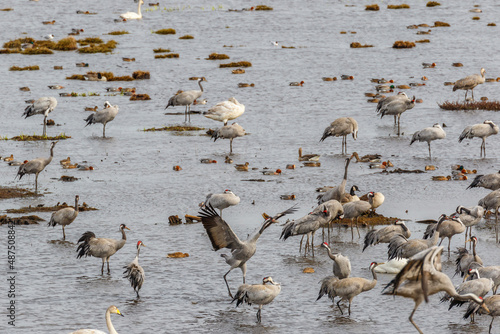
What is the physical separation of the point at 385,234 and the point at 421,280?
20.7 feet

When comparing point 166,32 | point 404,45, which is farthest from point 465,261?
point 166,32

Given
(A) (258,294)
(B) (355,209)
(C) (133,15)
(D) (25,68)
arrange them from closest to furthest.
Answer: (A) (258,294) < (B) (355,209) < (D) (25,68) < (C) (133,15)

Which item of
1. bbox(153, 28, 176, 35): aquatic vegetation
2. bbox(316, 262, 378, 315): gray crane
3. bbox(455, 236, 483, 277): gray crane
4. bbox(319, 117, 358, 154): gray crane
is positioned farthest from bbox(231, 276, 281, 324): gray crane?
bbox(153, 28, 176, 35): aquatic vegetation

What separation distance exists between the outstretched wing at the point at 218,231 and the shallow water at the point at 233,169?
1.05 meters

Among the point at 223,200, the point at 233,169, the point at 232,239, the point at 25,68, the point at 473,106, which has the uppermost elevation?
the point at 232,239

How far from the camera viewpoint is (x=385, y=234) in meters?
19.9

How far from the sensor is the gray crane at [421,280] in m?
13.5

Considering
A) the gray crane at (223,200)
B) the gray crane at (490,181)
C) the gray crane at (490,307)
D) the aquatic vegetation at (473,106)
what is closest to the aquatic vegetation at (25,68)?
the aquatic vegetation at (473,106)

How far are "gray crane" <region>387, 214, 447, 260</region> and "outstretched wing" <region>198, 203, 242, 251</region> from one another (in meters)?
3.50

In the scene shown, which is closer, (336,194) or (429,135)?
(336,194)

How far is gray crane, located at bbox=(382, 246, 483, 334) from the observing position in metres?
13.5

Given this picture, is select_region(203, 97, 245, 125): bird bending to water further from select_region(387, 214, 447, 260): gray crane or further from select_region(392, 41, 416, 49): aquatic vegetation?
select_region(392, 41, 416, 49): aquatic vegetation

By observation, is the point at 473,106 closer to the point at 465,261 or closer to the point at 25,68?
the point at 465,261

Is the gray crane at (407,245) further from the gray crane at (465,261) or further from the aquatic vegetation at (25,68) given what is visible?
the aquatic vegetation at (25,68)
